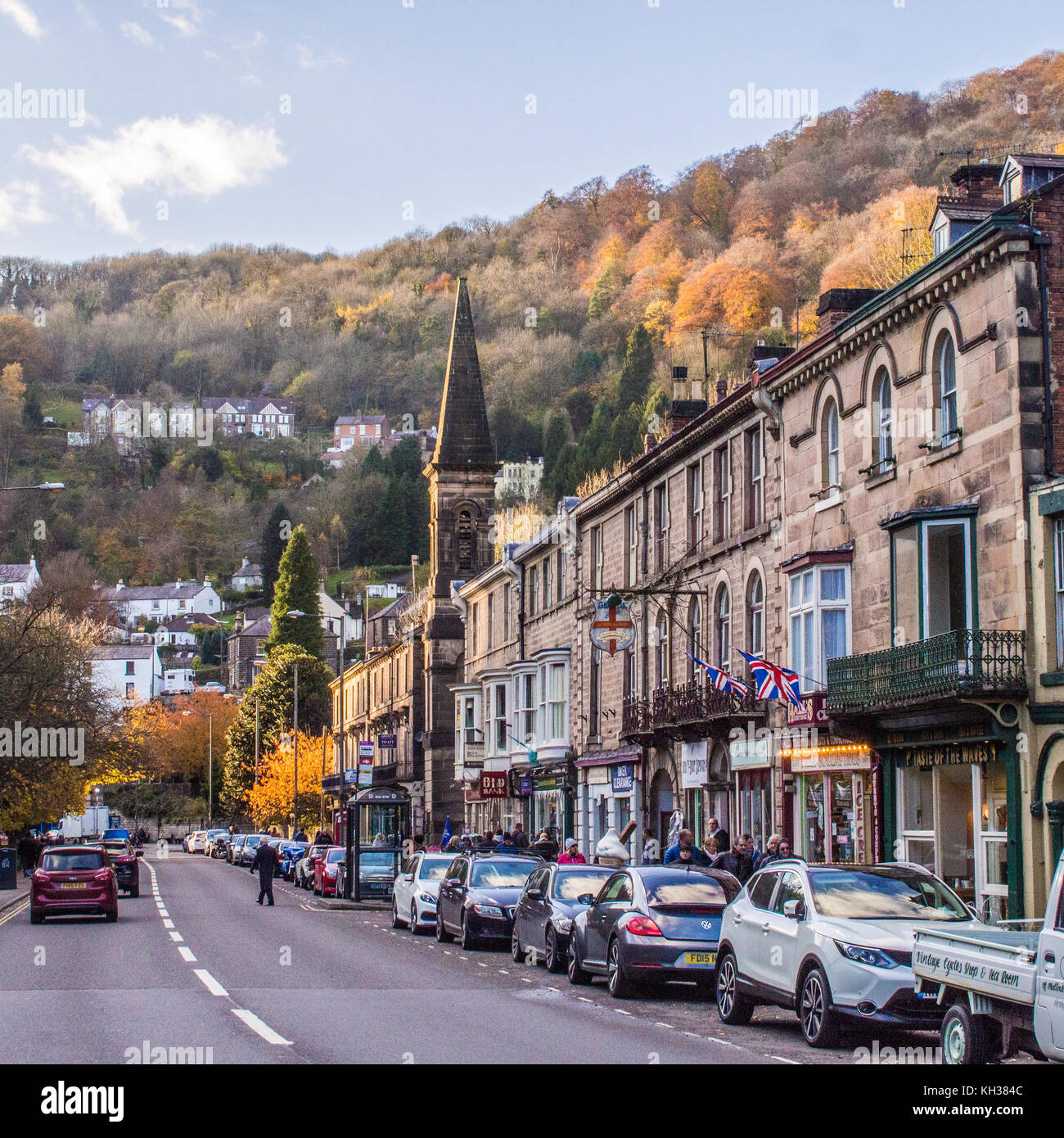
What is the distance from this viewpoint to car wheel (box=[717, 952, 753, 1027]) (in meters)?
15.5

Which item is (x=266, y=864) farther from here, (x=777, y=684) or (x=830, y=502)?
(x=830, y=502)

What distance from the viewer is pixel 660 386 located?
10200 centimetres

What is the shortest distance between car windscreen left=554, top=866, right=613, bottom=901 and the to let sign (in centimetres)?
2843

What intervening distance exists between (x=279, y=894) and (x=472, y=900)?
77.3ft

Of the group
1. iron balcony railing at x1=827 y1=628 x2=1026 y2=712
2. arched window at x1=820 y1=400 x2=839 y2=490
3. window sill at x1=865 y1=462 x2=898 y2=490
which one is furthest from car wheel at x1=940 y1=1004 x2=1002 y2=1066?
arched window at x1=820 y1=400 x2=839 y2=490

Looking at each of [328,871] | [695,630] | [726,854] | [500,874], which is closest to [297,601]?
[328,871]

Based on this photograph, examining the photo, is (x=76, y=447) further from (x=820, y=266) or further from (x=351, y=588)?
(x=820, y=266)

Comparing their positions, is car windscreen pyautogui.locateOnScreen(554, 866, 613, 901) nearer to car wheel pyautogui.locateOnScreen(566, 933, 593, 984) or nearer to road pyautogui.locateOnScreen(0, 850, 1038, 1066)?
road pyautogui.locateOnScreen(0, 850, 1038, 1066)

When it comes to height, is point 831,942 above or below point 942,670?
below

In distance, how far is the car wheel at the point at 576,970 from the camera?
1964 cm

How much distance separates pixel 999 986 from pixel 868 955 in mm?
3167

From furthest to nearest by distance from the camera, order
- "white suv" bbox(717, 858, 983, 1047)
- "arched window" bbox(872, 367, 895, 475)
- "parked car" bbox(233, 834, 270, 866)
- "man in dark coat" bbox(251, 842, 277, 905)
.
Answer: "parked car" bbox(233, 834, 270, 866)
"man in dark coat" bbox(251, 842, 277, 905)
"arched window" bbox(872, 367, 895, 475)
"white suv" bbox(717, 858, 983, 1047)

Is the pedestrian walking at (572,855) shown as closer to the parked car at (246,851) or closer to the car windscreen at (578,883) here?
the car windscreen at (578,883)

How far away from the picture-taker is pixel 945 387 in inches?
922
